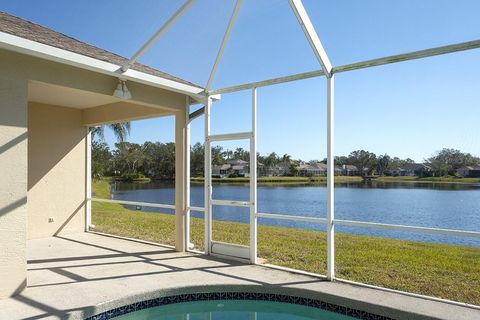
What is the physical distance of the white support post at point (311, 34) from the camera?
4.06 metres

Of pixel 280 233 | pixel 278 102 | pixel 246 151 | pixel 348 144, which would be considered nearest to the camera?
pixel 246 151

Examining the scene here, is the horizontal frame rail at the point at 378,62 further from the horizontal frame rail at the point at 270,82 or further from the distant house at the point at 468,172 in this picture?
the distant house at the point at 468,172

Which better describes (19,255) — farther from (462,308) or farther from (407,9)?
(407,9)

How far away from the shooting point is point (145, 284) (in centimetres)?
443

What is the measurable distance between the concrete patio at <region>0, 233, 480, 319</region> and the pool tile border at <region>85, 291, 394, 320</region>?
53 millimetres

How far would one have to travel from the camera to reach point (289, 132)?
36.5 ft

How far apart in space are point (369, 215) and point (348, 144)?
8134 mm

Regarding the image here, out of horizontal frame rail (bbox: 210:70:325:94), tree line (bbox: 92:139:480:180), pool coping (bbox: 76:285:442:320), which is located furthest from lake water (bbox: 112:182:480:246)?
pool coping (bbox: 76:285:442:320)

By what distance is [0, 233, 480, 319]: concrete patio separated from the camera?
3625mm

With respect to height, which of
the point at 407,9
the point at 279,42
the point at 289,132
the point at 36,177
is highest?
the point at 407,9

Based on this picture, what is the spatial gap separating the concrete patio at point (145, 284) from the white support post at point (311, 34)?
8.55ft

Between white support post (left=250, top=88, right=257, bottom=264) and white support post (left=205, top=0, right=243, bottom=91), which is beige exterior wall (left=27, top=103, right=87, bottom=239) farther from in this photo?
white support post (left=250, top=88, right=257, bottom=264)

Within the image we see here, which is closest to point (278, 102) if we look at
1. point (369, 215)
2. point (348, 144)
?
point (369, 215)

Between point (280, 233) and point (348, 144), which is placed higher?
point (348, 144)
